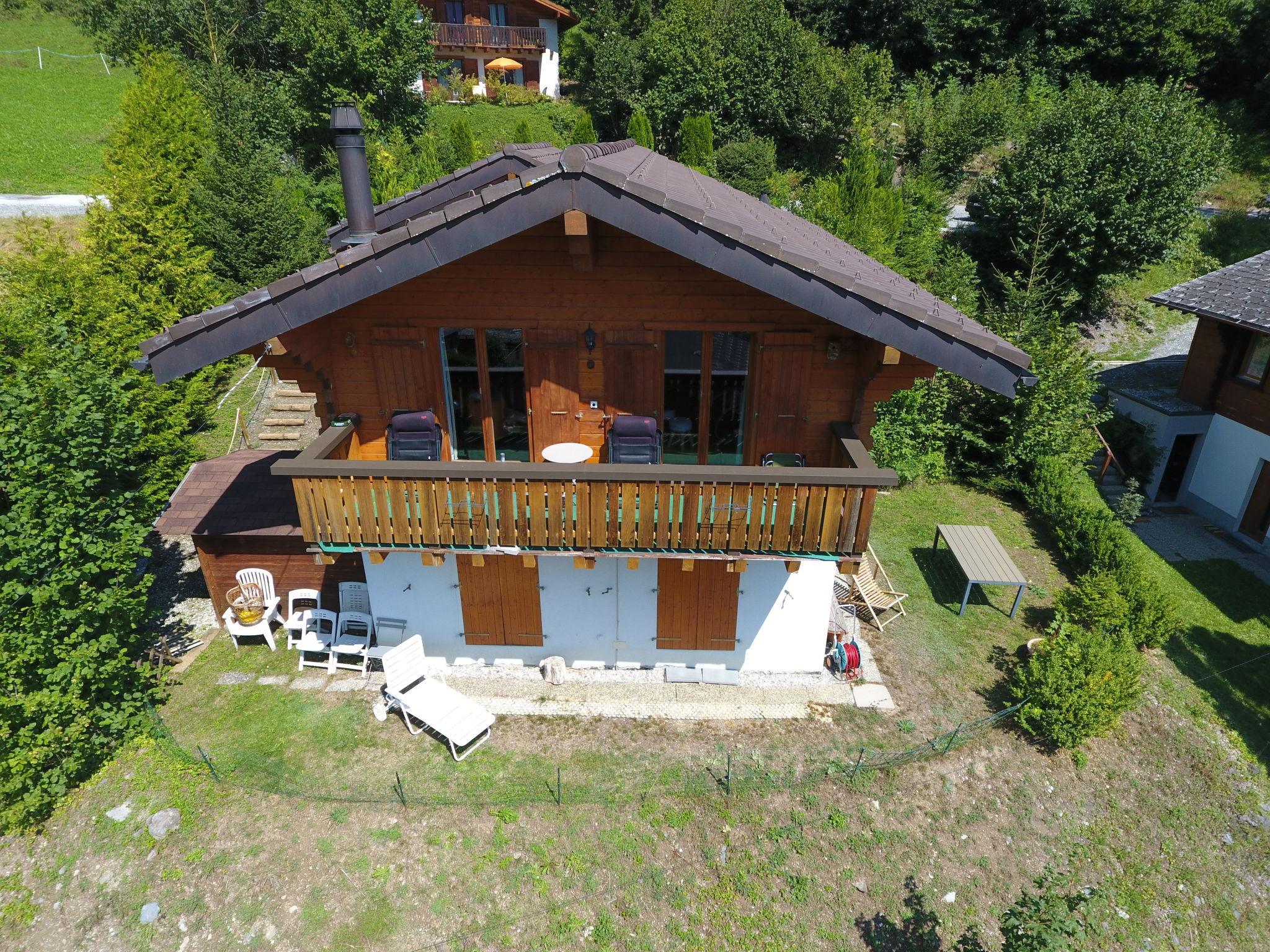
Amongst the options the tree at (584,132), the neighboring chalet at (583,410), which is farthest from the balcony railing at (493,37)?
the neighboring chalet at (583,410)

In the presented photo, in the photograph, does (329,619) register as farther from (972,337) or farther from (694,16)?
(694,16)

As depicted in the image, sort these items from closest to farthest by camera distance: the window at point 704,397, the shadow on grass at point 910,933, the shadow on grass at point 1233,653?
the shadow on grass at point 910,933, the window at point 704,397, the shadow on grass at point 1233,653

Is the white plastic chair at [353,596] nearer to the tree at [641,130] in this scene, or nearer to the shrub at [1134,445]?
the shrub at [1134,445]

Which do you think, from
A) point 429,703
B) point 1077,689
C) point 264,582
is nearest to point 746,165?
point 1077,689

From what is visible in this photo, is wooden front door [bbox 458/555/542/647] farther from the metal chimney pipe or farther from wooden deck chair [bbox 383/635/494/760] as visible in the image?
the metal chimney pipe

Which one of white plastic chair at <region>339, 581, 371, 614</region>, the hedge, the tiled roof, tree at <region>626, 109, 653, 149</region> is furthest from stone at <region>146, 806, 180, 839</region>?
tree at <region>626, 109, 653, 149</region>

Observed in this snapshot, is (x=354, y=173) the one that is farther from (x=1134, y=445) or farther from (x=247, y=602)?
(x=1134, y=445)
